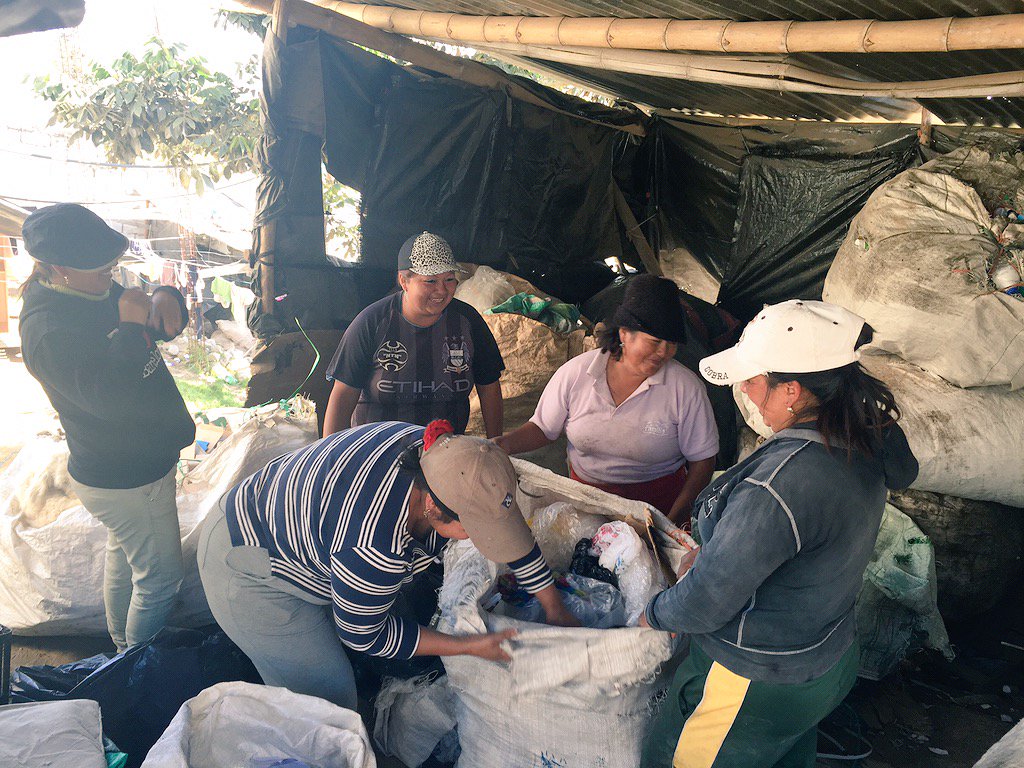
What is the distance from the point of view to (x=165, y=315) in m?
2.34

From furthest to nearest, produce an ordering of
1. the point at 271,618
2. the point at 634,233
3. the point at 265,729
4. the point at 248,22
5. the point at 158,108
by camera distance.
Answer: the point at 158,108 → the point at 248,22 → the point at 634,233 → the point at 271,618 → the point at 265,729

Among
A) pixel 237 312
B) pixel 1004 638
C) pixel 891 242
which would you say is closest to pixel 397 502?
pixel 891 242

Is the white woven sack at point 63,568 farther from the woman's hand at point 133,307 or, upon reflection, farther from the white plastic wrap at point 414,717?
the white plastic wrap at point 414,717

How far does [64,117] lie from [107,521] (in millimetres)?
5664

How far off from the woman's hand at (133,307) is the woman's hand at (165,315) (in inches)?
1.6

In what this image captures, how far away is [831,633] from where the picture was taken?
155 cm

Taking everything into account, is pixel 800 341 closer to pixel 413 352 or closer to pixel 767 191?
pixel 413 352

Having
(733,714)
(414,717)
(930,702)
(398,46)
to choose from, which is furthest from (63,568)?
(930,702)

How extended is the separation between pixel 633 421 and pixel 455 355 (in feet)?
2.45

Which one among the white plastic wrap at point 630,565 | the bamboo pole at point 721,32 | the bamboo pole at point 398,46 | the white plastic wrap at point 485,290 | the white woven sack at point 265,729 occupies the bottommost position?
the white woven sack at point 265,729

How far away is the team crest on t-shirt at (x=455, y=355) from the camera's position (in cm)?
272

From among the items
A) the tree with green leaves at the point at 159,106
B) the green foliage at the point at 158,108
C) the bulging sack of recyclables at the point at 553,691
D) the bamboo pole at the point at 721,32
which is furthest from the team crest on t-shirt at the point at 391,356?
the green foliage at the point at 158,108

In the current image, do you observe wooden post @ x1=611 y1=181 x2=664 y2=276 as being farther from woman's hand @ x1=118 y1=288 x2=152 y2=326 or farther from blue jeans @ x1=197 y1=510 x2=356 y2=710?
blue jeans @ x1=197 y1=510 x2=356 y2=710

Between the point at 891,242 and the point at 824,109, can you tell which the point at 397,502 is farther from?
the point at 824,109
